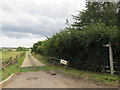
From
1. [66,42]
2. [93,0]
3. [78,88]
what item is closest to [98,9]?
[93,0]

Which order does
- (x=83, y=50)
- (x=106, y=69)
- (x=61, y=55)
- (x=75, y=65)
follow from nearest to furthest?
1. (x=106, y=69)
2. (x=83, y=50)
3. (x=75, y=65)
4. (x=61, y=55)

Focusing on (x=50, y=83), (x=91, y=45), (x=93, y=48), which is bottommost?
(x=50, y=83)

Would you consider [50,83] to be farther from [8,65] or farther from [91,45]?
[8,65]

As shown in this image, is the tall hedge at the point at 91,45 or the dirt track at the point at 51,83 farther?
the tall hedge at the point at 91,45

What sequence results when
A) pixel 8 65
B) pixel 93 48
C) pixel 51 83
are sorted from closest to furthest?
pixel 51 83 < pixel 93 48 < pixel 8 65

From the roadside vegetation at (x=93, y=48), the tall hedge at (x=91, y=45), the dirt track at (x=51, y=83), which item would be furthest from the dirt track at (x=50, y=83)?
the tall hedge at (x=91, y=45)

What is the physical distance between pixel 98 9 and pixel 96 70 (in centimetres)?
1027

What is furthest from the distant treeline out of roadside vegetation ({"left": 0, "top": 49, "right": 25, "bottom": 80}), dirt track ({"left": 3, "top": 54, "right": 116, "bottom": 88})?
roadside vegetation ({"left": 0, "top": 49, "right": 25, "bottom": 80})

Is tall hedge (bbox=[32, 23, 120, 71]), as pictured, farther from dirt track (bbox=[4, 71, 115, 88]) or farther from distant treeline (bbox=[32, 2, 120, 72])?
dirt track (bbox=[4, 71, 115, 88])

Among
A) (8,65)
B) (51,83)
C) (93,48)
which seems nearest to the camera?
(51,83)

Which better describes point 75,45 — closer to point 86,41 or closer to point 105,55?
point 86,41

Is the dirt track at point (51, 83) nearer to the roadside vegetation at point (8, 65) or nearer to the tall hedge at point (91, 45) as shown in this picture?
the roadside vegetation at point (8, 65)

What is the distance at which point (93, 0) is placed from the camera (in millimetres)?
14445

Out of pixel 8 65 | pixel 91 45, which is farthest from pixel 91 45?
pixel 8 65
